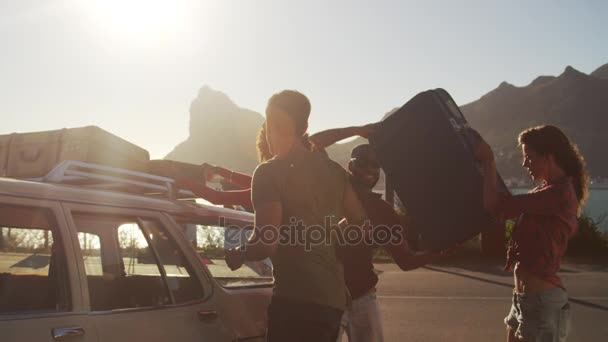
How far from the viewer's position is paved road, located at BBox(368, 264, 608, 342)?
7.89 m

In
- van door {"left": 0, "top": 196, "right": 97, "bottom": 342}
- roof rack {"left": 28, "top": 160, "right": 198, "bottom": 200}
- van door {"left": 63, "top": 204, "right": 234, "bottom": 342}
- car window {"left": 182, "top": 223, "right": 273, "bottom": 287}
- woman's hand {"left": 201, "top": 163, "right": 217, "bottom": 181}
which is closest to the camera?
van door {"left": 0, "top": 196, "right": 97, "bottom": 342}

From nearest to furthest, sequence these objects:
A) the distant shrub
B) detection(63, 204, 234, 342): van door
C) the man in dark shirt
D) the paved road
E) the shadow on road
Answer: detection(63, 204, 234, 342): van door → the man in dark shirt → the paved road → the shadow on road → the distant shrub

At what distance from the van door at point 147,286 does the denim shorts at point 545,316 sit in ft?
5.31

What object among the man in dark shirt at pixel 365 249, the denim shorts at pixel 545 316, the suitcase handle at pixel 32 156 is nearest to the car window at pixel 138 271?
the man in dark shirt at pixel 365 249

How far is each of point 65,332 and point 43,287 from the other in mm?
289

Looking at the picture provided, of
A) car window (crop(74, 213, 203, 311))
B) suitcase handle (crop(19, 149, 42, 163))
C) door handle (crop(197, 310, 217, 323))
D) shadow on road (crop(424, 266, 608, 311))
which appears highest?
suitcase handle (crop(19, 149, 42, 163))

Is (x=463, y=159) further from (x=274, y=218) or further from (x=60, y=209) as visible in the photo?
(x=60, y=209)

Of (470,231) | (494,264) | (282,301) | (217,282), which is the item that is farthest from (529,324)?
(494,264)

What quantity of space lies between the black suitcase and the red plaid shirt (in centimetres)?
39

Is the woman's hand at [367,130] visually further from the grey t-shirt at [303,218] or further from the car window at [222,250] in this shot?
the car window at [222,250]

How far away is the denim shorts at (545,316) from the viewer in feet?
10.0

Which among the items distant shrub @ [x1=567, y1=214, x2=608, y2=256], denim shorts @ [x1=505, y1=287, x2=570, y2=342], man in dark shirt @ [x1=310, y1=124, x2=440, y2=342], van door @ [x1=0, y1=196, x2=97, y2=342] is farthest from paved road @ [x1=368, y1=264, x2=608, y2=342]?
van door @ [x1=0, y1=196, x2=97, y2=342]

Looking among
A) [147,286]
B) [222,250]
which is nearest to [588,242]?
[222,250]

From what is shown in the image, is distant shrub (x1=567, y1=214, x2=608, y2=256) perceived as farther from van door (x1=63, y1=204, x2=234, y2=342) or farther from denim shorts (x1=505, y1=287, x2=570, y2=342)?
van door (x1=63, y1=204, x2=234, y2=342)
